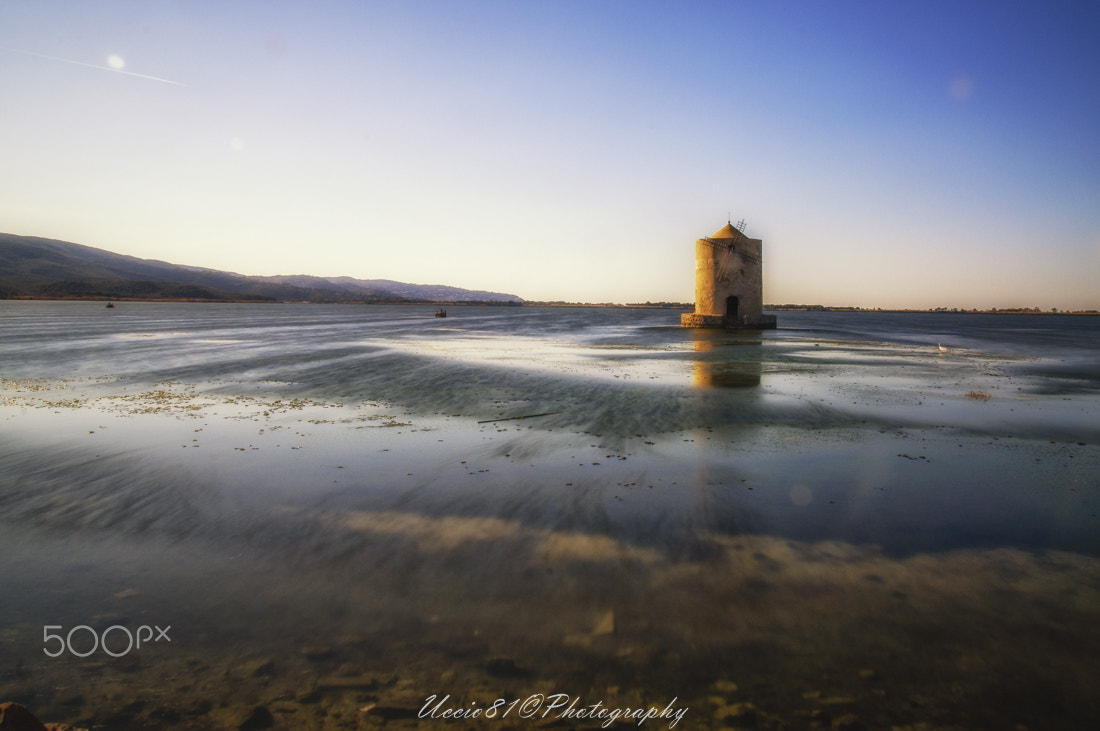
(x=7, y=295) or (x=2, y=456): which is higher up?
(x=7, y=295)

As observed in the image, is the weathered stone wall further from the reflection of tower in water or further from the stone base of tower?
the reflection of tower in water

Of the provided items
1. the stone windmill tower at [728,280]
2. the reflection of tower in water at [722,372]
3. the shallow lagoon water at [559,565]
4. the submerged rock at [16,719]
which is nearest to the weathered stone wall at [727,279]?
the stone windmill tower at [728,280]

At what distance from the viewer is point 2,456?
23.4 feet

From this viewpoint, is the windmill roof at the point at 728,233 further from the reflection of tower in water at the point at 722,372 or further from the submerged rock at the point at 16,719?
the submerged rock at the point at 16,719

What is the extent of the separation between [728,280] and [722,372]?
22263 millimetres

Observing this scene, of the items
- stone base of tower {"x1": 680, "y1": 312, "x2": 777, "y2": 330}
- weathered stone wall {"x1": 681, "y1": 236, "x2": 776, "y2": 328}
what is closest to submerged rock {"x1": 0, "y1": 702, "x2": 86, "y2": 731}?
Result: weathered stone wall {"x1": 681, "y1": 236, "x2": 776, "y2": 328}

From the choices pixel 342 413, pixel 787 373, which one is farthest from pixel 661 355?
pixel 342 413

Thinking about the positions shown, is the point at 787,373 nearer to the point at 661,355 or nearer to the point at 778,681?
the point at 661,355

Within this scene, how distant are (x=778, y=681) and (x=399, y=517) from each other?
3562mm

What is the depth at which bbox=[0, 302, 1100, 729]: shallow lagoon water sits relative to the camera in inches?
109

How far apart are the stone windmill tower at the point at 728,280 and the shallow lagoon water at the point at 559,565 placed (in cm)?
2742

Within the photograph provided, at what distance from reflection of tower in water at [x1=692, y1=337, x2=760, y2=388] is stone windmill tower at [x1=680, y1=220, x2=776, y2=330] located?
15541 millimetres

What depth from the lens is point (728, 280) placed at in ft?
118

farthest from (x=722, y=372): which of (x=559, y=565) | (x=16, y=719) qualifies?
(x=16, y=719)
